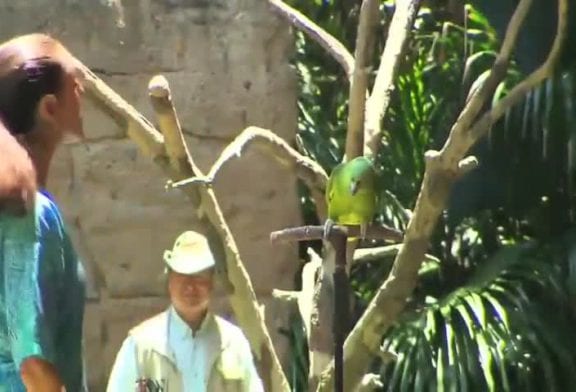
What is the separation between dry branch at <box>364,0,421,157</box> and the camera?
2.03 m

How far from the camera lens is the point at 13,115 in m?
1.17

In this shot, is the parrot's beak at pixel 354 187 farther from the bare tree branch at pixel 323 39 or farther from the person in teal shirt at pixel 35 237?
the bare tree branch at pixel 323 39

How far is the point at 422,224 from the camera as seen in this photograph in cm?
185

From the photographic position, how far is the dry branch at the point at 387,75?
6.66 ft

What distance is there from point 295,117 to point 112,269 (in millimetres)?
533

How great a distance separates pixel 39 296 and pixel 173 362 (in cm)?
66

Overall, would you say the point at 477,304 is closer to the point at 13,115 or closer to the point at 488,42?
the point at 488,42

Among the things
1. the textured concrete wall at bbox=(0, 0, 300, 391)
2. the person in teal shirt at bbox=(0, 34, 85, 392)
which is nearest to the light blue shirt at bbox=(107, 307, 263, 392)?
the person in teal shirt at bbox=(0, 34, 85, 392)

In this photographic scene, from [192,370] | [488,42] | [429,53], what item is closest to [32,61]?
[192,370]

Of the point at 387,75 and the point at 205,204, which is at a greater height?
the point at 387,75

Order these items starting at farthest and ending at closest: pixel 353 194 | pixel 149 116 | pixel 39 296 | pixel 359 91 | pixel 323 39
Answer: pixel 149 116 < pixel 323 39 < pixel 359 91 < pixel 353 194 < pixel 39 296

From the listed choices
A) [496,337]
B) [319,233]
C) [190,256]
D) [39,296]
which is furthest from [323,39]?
[39,296]

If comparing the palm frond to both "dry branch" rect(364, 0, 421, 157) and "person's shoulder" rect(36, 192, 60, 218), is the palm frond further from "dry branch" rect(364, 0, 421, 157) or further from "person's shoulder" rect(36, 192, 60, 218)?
"person's shoulder" rect(36, 192, 60, 218)

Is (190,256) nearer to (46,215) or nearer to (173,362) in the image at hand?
(173,362)
